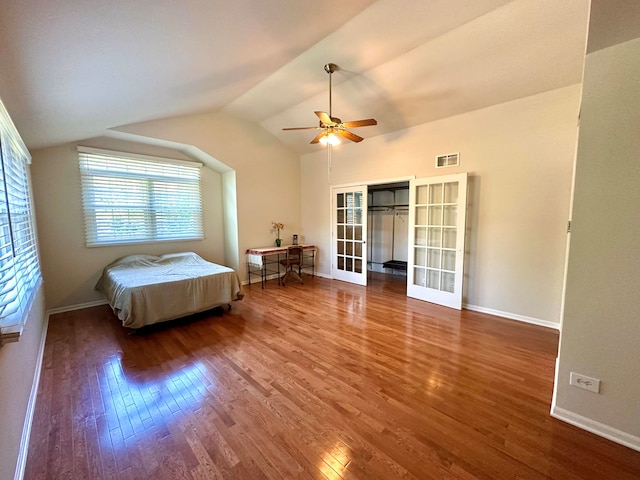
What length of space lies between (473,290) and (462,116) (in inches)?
103

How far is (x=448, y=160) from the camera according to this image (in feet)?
13.5

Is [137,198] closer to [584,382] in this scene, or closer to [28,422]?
[28,422]

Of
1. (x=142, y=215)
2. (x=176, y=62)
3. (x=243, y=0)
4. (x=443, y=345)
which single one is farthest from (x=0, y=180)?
(x=443, y=345)

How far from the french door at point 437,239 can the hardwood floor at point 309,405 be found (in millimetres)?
788

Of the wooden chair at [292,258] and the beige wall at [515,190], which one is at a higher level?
the beige wall at [515,190]

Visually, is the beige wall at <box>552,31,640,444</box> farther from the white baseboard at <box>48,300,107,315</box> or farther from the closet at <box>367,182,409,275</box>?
the white baseboard at <box>48,300,107,315</box>

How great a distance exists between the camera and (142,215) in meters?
4.70

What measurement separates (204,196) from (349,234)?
3148mm

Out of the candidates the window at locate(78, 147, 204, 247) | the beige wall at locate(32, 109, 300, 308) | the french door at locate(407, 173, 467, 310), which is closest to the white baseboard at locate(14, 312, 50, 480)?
the beige wall at locate(32, 109, 300, 308)

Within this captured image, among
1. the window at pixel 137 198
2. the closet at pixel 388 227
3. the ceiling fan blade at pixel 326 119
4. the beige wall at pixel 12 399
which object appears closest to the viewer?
the beige wall at pixel 12 399


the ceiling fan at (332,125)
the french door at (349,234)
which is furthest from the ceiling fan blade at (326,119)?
the french door at (349,234)

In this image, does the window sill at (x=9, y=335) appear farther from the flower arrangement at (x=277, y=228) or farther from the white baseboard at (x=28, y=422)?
the flower arrangement at (x=277, y=228)

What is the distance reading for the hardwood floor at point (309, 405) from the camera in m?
1.54

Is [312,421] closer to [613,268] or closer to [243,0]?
[613,268]
